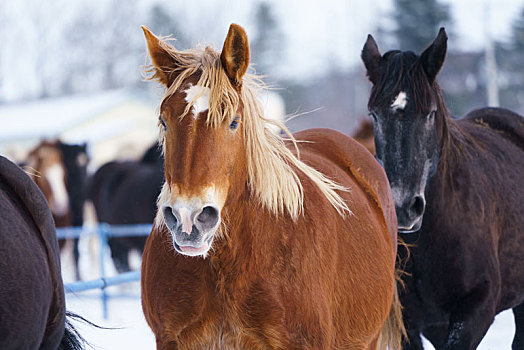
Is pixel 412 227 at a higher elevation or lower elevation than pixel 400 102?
lower

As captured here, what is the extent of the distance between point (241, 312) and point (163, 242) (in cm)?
47

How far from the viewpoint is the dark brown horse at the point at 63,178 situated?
11.5m

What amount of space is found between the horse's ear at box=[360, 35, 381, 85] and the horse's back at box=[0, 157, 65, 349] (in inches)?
84.4

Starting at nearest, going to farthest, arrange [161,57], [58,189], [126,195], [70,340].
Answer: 1. [161,57]
2. [70,340]
3. [126,195]
4. [58,189]

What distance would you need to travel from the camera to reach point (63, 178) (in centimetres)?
1173

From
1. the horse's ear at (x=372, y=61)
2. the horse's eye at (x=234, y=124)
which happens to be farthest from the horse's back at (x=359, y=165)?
the horse's eye at (x=234, y=124)

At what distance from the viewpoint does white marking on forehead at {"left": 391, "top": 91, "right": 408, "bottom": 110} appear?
393 cm

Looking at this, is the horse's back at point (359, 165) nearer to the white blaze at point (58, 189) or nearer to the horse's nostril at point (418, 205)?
the horse's nostril at point (418, 205)

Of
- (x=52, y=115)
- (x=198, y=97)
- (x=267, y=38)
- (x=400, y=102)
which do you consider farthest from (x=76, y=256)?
(x=267, y=38)

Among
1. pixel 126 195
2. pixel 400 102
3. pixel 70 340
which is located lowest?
pixel 126 195

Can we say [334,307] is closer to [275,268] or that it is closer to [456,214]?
[275,268]

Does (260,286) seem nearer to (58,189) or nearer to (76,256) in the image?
(76,256)

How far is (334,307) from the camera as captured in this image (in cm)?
288

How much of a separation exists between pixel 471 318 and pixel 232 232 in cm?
182
